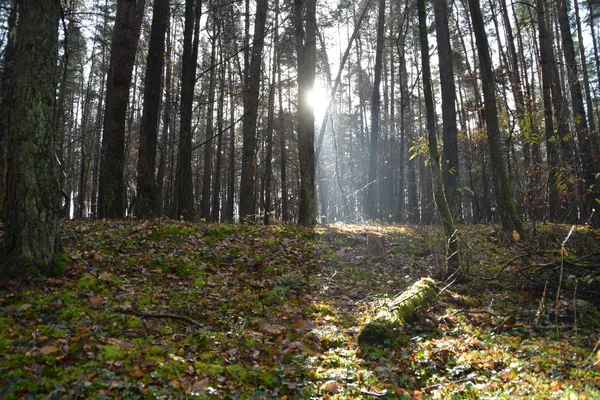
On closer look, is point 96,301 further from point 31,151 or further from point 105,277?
point 31,151

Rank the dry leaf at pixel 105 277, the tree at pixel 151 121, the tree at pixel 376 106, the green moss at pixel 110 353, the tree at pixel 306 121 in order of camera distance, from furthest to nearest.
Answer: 1. the tree at pixel 376 106
2. the tree at pixel 306 121
3. the tree at pixel 151 121
4. the dry leaf at pixel 105 277
5. the green moss at pixel 110 353

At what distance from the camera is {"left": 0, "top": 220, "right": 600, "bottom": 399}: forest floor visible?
341cm

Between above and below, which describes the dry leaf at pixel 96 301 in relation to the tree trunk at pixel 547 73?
below

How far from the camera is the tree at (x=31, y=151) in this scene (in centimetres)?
491

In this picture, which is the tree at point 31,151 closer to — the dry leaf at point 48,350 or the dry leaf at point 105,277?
the dry leaf at point 105,277

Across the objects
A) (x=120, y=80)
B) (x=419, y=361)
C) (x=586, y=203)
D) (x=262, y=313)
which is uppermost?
(x=120, y=80)

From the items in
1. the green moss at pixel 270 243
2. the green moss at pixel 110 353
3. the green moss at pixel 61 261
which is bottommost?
the green moss at pixel 110 353

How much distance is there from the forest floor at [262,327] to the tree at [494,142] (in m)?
1.97

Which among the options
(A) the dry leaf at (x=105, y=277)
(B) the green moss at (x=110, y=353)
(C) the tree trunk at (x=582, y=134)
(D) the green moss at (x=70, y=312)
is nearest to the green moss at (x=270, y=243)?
(A) the dry leaf at (x=105, y=277)

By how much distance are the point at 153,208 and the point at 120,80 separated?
327cm

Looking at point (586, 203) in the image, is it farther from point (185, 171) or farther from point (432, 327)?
point (185, 171)

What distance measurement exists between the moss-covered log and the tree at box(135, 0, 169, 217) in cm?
665

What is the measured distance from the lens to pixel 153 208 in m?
9.92

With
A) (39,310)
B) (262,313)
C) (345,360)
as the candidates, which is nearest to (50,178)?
(39,310)
